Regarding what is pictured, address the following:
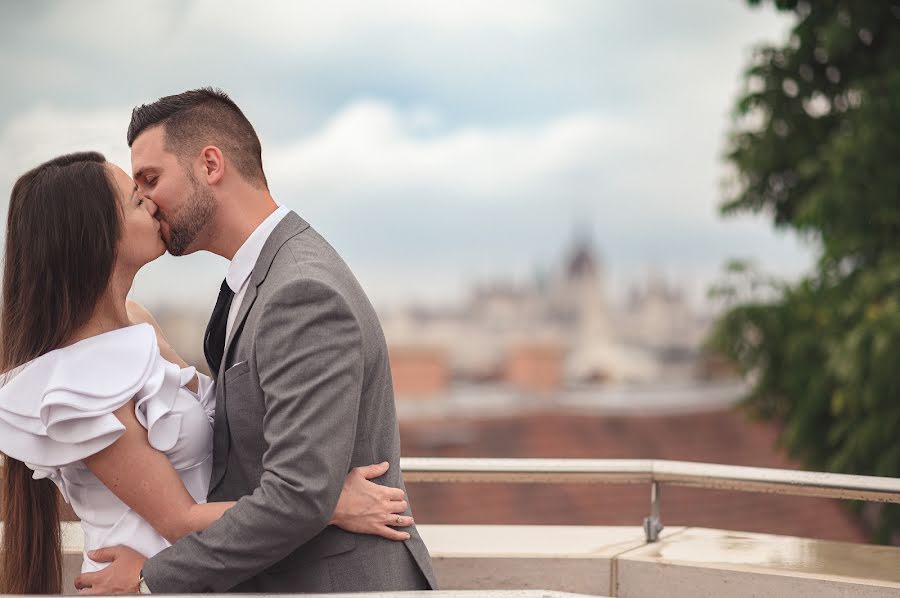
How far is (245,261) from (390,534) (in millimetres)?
552

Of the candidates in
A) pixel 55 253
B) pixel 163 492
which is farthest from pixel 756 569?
pixel 55 253

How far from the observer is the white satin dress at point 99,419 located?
1.69 m

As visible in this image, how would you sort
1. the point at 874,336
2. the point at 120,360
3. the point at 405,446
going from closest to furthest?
the point at 120,360 → the point at 874,336 → the point at 405,446

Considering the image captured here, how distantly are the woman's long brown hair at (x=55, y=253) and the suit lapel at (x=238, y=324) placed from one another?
25 centimetres

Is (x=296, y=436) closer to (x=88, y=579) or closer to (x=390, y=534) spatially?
(x=390, y=534)

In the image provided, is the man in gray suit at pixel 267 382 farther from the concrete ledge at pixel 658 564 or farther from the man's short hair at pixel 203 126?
the concrete ledge at pixel 658 564

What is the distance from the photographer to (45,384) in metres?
1.75

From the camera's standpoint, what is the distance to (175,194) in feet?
6.14

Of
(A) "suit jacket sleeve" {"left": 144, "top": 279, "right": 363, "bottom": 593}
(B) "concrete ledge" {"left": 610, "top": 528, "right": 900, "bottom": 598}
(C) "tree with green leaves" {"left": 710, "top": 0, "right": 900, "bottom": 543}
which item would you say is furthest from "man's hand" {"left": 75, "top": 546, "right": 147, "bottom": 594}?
(C) "tree with green leaves" {"left": 710, "top": 0, "right": 900, "bottom": 543}

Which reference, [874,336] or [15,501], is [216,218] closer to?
[15,501]

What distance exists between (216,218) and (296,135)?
68.5 meters

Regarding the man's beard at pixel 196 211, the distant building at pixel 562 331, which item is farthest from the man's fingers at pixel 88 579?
the distant building at pixel 562 331

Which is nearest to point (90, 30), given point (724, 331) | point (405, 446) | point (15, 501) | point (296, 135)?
point (296, 135)

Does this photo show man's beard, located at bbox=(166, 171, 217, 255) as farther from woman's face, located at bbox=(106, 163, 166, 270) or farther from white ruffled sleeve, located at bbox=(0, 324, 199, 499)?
white ruffled sleeve, located at bbox=(0, 324, 199, 499)
